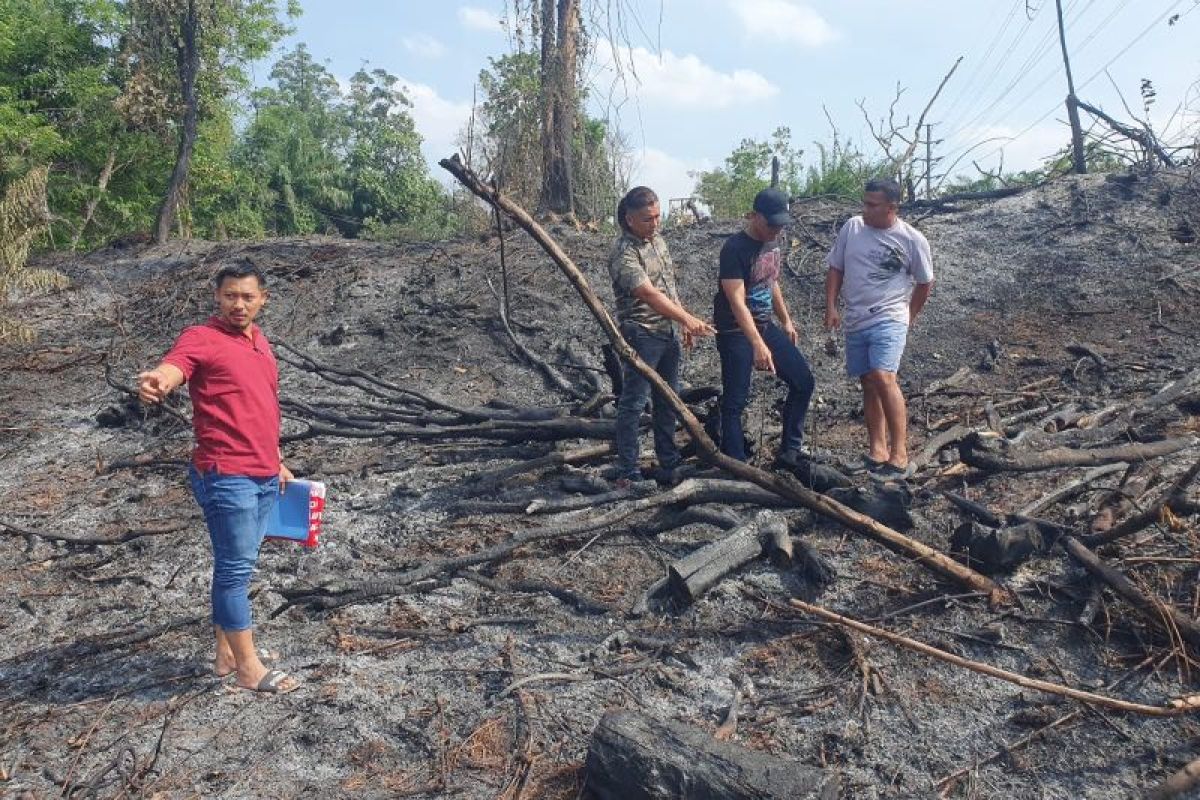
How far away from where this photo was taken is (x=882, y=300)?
16.7 feet

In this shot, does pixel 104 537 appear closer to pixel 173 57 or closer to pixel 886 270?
pixel 886 270

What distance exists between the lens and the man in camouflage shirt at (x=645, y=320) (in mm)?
4688

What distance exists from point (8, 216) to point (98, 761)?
9.70 meters

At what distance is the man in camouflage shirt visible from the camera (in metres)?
4.69

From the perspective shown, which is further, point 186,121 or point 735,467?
point 186,121

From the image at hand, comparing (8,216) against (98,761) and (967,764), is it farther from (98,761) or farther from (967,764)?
(967,764)

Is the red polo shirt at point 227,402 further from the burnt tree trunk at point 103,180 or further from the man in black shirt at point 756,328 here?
the burnt tree trunk at point 103,180

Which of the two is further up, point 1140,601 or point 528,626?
point 1140,601

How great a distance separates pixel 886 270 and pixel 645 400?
158cm

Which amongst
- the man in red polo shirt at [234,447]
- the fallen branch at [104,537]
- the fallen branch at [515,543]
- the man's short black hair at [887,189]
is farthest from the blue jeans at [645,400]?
the fallen branch at [104,537]

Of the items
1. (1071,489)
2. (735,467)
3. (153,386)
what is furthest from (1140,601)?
(153,386)

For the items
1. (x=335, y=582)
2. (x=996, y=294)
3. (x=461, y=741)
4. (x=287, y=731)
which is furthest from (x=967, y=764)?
(x=996, y=294)

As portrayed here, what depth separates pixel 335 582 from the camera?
4.12 meters

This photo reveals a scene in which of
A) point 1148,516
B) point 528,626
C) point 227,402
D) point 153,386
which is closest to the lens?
point 153,386
